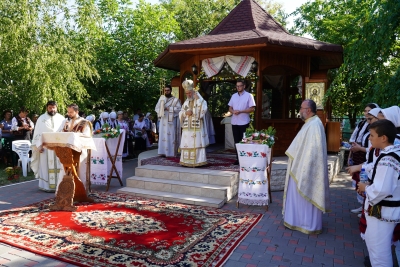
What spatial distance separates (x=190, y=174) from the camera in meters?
7.15

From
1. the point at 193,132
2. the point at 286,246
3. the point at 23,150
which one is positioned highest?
the point at 193,132

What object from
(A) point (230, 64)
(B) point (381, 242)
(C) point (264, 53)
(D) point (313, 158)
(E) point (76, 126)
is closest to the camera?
(B) point (381, 242)

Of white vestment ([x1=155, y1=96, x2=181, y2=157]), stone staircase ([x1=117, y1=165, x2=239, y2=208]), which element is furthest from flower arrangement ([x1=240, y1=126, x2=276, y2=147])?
white vestment ([x1=155, y1=96, x2=181, y2=157])

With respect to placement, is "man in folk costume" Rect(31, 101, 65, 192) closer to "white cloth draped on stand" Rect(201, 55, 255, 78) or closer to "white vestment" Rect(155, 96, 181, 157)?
"white vestment" Rect(155, 96, 181, 157)

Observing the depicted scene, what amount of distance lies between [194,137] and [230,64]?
2.88 metres

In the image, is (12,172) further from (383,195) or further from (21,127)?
(383,195)

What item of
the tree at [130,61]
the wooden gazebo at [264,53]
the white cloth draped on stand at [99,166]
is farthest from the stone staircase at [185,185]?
the tree at [130,61]

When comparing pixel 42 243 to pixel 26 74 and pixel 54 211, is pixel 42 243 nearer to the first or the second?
pixel 54 211

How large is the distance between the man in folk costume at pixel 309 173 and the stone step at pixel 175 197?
178 centimetres

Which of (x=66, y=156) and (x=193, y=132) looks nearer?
A: (x=66, y=156)

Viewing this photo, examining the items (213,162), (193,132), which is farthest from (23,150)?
(213,162)

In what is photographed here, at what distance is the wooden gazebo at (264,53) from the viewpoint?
8547 millimetres

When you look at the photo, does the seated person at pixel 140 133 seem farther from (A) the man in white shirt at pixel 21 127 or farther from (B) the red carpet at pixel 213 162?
(B) the red carpet at pixel 213 162

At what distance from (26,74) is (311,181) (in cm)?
1097
